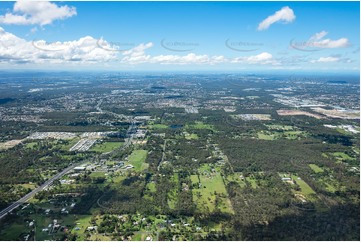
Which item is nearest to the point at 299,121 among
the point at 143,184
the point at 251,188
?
the point at 251,188

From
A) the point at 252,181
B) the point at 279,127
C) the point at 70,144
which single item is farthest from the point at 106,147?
the point at 279,127

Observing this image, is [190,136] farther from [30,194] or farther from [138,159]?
[30,194]

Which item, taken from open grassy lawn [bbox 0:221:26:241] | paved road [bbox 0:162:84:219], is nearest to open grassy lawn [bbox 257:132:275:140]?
paved road [bbox 0:162:84:219]

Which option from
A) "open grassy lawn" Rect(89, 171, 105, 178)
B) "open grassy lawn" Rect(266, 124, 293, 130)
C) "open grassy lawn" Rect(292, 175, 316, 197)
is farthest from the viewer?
"open grassy lawn" Rect(266, 124, 293, 130)

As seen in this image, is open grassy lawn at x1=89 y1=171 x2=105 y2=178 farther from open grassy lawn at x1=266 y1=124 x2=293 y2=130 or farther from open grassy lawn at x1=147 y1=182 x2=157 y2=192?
open grassy lawn at x1=266 y1=124 x2=293 y2=130


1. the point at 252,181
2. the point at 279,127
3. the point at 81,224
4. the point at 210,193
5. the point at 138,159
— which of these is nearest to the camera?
the point at 81,224

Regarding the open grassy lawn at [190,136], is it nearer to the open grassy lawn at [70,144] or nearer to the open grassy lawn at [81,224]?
the open grassy lawn at [70,144]
